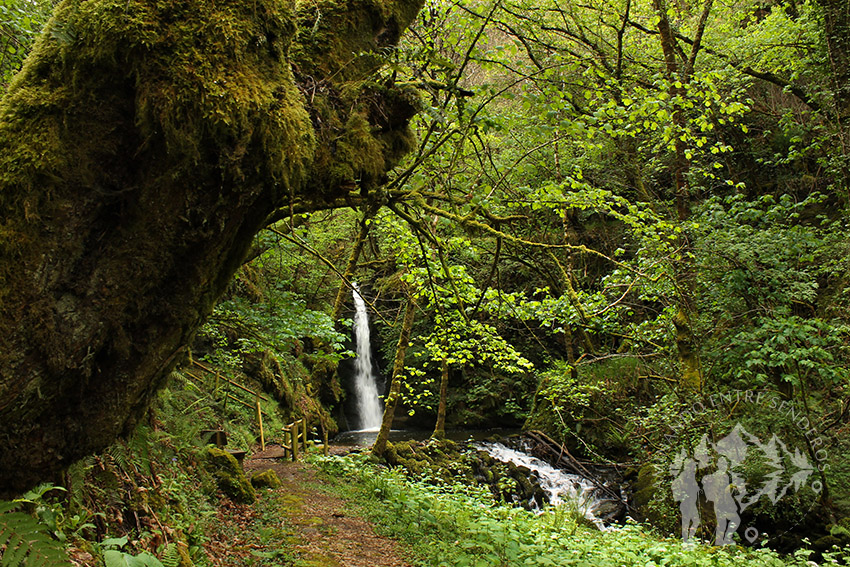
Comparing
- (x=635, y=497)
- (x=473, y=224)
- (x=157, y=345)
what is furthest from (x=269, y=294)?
(x=635, y=497)

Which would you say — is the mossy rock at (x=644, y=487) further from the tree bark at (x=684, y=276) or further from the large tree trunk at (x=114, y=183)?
the large tree trunk at (x=114, y=183)

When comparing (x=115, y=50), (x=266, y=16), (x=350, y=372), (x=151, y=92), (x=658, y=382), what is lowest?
(x=350, y=372)

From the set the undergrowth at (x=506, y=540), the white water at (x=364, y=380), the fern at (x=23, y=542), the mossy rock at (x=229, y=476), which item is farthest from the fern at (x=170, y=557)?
the white water at (x=364, y=380)

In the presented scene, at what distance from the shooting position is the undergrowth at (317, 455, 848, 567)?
16.3ft

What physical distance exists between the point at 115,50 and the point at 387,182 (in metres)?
1.69

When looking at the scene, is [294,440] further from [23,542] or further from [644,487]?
[23,542]

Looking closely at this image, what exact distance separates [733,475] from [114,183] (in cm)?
895

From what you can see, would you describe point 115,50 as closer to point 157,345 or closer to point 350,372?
point 157,345

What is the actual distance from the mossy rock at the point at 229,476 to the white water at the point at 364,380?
44.3 feet

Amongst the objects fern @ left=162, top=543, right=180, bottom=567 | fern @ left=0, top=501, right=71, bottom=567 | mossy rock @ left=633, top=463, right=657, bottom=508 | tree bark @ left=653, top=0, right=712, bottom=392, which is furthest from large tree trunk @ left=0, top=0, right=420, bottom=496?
mossy rock @ left=633, top=463, right=657, bottom=508

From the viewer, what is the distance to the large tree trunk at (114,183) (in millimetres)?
1775

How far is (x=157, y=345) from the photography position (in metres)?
2.20

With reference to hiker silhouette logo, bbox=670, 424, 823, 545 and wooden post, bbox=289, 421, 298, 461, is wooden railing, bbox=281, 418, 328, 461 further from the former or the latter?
hiker silhouette logo, bbox=670, 424, 823, 545

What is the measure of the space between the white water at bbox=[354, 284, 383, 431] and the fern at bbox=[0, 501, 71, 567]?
726 inches
